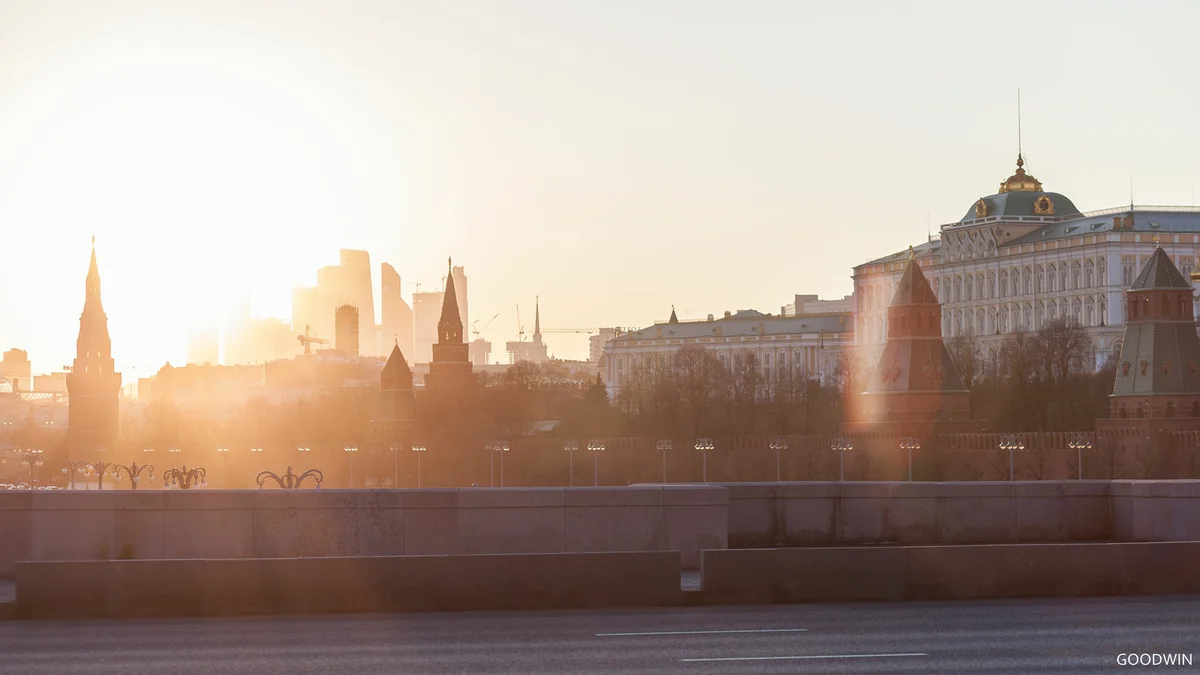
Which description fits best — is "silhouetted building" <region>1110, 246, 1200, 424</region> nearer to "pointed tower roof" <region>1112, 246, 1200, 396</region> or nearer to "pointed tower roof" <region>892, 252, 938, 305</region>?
"pointed tower roof" <region>1112, 246, 1200, 396</region>

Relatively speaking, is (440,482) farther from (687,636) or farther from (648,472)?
(687,636)

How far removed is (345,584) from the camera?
34000 mm

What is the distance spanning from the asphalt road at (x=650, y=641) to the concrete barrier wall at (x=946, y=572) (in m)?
0.50

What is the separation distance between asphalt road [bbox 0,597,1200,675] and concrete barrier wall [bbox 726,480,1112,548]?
22.5 feet

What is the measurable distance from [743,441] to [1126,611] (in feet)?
519

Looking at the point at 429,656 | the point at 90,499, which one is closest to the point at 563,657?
the point at 429,656

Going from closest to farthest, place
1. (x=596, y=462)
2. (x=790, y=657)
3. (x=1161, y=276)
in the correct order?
1. (x=790, y=657)
2. (x=596, y=462)
3. (x=1161, y=276)

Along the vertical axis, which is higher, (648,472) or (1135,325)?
(1135,325)

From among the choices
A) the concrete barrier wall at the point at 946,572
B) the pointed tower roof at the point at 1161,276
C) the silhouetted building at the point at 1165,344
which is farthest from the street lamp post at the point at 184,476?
the pointed tower roof at the point at 1161,276

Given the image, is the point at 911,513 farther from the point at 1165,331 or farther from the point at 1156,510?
the point at 1165,331

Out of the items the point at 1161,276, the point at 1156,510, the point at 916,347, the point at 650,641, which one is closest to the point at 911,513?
the point at 1156,510

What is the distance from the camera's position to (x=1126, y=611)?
109 ft

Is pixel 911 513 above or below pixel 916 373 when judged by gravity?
below

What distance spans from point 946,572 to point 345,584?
9.95 meters
